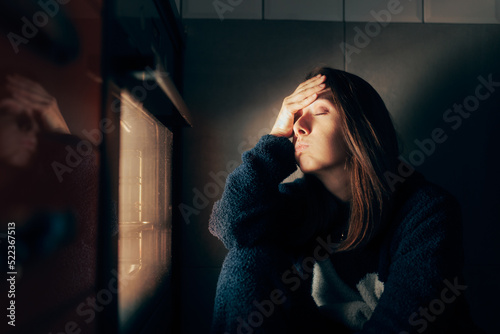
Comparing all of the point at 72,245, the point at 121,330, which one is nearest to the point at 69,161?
the point at 72,245

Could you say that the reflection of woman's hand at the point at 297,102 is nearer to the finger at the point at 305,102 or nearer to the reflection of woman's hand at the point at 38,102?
the finger at the point at 305,102

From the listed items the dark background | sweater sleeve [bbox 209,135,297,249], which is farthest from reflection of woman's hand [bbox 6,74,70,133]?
the dark background

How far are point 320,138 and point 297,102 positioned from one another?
0.14 metres

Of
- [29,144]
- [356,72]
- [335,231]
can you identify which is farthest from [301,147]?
[29,144]

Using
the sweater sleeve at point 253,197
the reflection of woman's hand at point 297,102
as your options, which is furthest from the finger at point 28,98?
the reflection of woman's hand at point 297,102

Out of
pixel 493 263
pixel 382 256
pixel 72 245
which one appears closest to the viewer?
pixel 72 245

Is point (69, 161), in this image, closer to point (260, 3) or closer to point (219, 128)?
point (219, 128)

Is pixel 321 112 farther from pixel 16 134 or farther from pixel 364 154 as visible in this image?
pixel 16 134

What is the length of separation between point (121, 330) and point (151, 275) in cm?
33

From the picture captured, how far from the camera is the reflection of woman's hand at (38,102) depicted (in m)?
0.47

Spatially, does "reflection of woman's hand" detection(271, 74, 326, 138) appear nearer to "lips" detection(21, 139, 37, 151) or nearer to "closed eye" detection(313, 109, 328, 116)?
"closed eye" detection(313, 109, 328, 116)

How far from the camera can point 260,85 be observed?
134cm

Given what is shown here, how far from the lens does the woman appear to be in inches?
31.2

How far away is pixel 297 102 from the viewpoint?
3.28 feet
